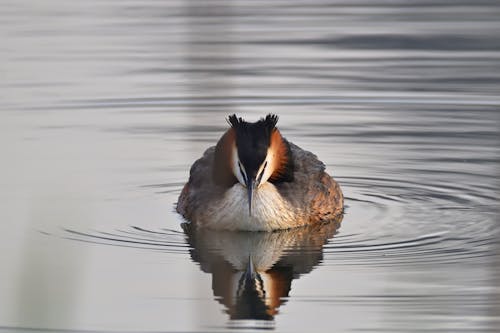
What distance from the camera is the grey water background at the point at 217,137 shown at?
9711mm

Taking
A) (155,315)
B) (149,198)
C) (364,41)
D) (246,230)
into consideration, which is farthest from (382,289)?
(364,41)

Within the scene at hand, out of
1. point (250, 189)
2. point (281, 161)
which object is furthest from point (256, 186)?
point (281, 161)

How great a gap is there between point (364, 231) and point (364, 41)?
943 cm

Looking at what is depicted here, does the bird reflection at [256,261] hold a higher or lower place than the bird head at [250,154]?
lower

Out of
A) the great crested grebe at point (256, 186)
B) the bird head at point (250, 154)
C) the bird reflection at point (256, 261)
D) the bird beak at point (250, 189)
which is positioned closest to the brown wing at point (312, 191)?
the great crested grebe at point (256, 186)

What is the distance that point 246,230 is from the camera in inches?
510

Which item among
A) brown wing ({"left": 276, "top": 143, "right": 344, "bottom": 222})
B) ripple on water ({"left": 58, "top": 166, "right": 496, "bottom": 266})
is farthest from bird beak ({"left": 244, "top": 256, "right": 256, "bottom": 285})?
brown wing ({"left": 276, "top": 143, "right": 344, "bottom": 222})

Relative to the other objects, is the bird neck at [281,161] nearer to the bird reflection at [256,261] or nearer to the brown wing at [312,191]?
the brown wing at [312,191]

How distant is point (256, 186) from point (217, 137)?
3267 mm

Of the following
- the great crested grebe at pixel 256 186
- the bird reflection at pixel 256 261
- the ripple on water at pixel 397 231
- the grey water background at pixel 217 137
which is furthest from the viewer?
the great crested grebe at pixel 256 186

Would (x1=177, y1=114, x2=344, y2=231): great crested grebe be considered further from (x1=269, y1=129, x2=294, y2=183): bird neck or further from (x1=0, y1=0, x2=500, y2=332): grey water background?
(x1=0, y1=0, x2=500, y2=332): grey water background

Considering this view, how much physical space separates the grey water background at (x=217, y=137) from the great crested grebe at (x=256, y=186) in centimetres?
28

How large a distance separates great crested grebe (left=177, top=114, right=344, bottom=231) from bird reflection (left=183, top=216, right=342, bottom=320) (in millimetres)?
117

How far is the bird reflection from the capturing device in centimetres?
1037
